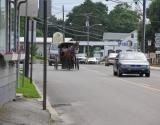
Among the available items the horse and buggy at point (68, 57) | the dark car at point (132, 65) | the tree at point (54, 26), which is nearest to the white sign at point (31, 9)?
the dark car at point (132, 65)

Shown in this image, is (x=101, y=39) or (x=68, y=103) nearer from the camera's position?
(x=68, y=103)

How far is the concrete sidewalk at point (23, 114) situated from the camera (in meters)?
12.9

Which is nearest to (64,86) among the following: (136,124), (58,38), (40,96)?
Result: (40,96)

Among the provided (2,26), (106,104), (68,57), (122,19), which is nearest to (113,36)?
(122,19)

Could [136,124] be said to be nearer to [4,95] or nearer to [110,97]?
[4,95]

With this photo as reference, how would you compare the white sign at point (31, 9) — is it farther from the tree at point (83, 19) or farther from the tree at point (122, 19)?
the tree at point (122, 19)

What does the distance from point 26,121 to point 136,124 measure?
8.00 ft

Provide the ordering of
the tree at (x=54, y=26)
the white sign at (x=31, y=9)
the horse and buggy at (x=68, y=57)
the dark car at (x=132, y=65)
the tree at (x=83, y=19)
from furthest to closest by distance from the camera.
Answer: the tree at (x=83, y=19), the tree at (x=54, y=26), the horse and buggy at (x=68, y=57), the dark car at (x=132, y=65), the white sign at (x=31, y=9)

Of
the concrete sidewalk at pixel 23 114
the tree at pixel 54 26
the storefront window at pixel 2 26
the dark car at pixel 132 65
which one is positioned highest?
the tree at pixel 54 26

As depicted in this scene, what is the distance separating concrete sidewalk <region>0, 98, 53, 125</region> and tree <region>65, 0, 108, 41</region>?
123 metres

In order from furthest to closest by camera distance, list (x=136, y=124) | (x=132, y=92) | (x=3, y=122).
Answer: (x=132, y=92) < (x=136, y=124) < (x=3, y=122)

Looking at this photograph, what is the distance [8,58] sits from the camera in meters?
15.2

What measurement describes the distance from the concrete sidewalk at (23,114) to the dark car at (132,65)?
18644 millimetres

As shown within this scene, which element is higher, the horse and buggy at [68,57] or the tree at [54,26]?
the tree at [54,26]
